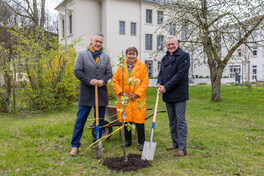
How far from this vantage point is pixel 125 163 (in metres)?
3.46

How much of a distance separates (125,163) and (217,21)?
8.20 m

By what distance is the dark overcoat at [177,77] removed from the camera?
376 centimetres

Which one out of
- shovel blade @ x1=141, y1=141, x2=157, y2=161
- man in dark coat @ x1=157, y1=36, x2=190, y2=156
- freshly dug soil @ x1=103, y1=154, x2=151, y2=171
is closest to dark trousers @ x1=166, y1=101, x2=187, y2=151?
man in dark coat @ x1=157, y1=36, x2=190, y2=156

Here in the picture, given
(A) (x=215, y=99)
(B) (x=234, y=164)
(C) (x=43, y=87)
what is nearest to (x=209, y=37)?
(A) (x=215, y=99)

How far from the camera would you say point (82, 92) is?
3.92 m

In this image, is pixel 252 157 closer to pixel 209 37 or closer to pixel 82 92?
pixel 82 92

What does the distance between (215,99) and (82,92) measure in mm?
7936

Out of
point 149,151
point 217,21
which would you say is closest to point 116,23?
point 217,21

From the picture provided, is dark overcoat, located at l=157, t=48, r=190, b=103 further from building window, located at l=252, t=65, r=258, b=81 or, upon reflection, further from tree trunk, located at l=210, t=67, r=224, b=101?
building window, located at l=252, t=65, r=258, b=81

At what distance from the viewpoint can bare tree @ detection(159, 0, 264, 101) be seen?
29.3 feet

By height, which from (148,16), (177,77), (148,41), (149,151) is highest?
(148,16)

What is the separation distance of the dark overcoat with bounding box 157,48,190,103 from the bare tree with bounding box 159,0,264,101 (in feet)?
20.3

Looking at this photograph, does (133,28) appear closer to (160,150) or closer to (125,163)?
(160,150)

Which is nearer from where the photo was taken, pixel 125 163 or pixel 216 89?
pixel 125 163
